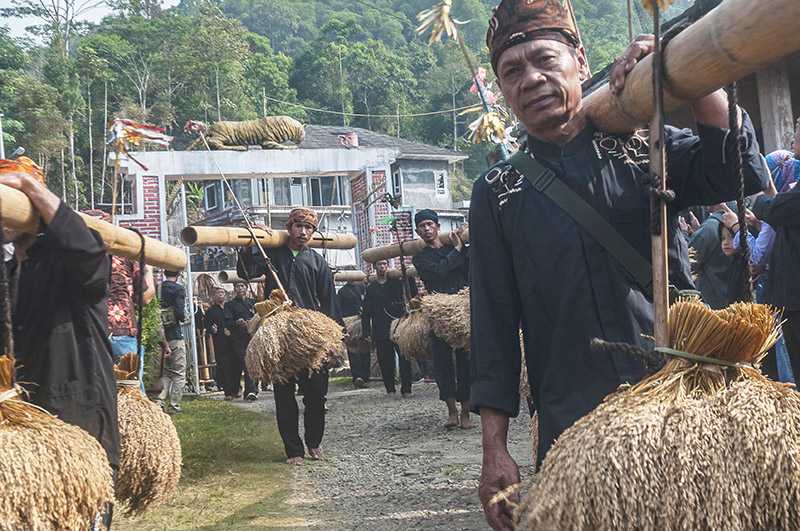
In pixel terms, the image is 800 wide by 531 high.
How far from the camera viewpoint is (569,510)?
1822mm

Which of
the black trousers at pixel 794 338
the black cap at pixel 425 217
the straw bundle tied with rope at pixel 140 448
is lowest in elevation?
the straw bundle tied with rope at pixel 140 448

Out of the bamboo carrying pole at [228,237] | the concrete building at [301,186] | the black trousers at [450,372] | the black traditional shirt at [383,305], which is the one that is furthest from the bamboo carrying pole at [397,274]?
the bamboo carrying pole at [228,237]

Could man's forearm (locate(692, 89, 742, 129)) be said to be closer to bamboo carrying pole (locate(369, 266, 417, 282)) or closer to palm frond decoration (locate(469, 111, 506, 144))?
palm frond decoration (locate(469, 111, 506, 144))

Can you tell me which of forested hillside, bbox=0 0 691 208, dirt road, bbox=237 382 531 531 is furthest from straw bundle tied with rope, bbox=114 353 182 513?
forested hillside, bbox=0 0 691 208

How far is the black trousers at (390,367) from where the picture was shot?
14.4 metres

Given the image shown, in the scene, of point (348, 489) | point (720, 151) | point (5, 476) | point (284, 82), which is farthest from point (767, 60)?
point (284, 82)

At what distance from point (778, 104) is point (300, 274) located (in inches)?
194

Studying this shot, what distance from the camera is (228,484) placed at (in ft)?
24.6

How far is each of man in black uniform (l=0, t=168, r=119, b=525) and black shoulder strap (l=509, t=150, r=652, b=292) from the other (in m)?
2.10

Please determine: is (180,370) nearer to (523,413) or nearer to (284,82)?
(523,413)

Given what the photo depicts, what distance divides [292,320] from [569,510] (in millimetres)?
6736

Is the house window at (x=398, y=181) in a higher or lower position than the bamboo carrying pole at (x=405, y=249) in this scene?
higher

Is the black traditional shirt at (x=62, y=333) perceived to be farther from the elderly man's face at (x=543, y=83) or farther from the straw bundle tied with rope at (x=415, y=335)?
the straw bundle tied with rope at (x=415, y=335)

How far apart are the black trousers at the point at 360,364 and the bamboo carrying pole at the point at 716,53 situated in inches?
610
